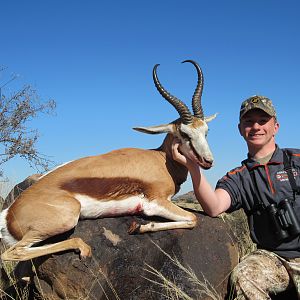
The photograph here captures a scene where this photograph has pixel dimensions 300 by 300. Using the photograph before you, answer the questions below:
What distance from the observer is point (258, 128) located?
503 centimetres

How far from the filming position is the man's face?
16.5 ft

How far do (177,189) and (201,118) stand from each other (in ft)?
3.84

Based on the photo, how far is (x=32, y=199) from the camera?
16.3 ft

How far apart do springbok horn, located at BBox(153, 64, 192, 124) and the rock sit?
159cm

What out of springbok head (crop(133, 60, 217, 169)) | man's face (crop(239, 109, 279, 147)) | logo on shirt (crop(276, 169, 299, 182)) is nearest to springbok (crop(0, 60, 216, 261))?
springbok head (crop(133, 60, 217, 169))

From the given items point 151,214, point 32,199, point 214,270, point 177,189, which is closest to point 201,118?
point 177,189

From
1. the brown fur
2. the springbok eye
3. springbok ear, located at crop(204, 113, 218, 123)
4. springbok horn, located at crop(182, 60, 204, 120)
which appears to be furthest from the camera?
springbok ear, located at crop(204, 113, 218, 123)

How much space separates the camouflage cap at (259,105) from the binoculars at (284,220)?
3.81ft

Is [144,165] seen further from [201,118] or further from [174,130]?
[201,118]

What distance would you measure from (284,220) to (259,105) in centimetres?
145

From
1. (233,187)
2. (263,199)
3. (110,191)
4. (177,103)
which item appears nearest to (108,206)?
(110,191)

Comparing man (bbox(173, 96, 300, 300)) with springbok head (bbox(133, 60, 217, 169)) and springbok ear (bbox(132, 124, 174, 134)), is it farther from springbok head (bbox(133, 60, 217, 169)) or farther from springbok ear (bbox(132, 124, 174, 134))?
springbok ear (bbox(132, 124, 174, 134))

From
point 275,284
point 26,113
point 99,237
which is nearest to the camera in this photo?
point 275,284

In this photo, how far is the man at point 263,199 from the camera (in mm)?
4500
